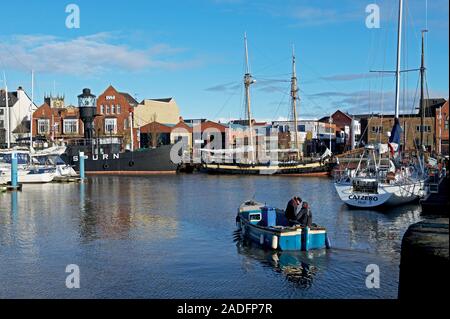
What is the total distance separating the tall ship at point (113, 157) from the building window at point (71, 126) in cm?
1773

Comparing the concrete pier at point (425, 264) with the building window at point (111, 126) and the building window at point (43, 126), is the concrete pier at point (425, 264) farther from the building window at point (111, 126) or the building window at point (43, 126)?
the building window at point (43, 126)

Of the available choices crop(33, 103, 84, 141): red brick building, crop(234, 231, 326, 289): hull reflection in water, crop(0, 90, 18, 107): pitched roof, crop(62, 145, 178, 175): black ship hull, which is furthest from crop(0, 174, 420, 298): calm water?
crop(0, 90, 18, 107): pitched roof

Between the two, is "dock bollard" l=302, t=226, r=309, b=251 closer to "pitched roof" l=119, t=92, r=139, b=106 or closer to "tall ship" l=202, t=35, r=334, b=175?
"tall ship" l=202, t=35, r=334, b=175

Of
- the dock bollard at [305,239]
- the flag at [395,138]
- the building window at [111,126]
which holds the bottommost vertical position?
the dock bollard at [305,239]

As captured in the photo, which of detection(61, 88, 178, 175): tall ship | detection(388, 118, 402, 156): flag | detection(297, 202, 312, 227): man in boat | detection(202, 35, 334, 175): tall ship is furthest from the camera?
detection(61, 88, 178, 175): tall ship

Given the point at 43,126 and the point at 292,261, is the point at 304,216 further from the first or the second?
the point at 43,126

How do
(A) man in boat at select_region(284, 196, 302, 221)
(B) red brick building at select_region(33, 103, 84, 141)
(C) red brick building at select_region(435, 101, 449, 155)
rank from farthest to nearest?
(B) red brick building at select_region(33, 103, 84, 141)
(C) red brick building at select_region(435, 101, 449, 155)
(A) man in boat at select_region(284, 196, 302, 221)

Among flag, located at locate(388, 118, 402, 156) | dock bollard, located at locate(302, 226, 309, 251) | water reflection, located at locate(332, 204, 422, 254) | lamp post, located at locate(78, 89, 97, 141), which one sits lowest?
water reflection, located at locate(332, 204, 422, 254)

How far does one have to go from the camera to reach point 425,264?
26.8 feet

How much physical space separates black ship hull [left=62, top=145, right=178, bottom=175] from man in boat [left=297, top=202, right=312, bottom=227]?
6031 cm

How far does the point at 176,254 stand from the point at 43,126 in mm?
87528

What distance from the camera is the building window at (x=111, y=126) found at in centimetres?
10112

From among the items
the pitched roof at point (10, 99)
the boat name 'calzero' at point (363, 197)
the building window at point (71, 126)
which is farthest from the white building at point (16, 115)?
the boat name 'calzero' at point (363, 197)

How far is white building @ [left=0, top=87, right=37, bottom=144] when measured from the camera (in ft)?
345
